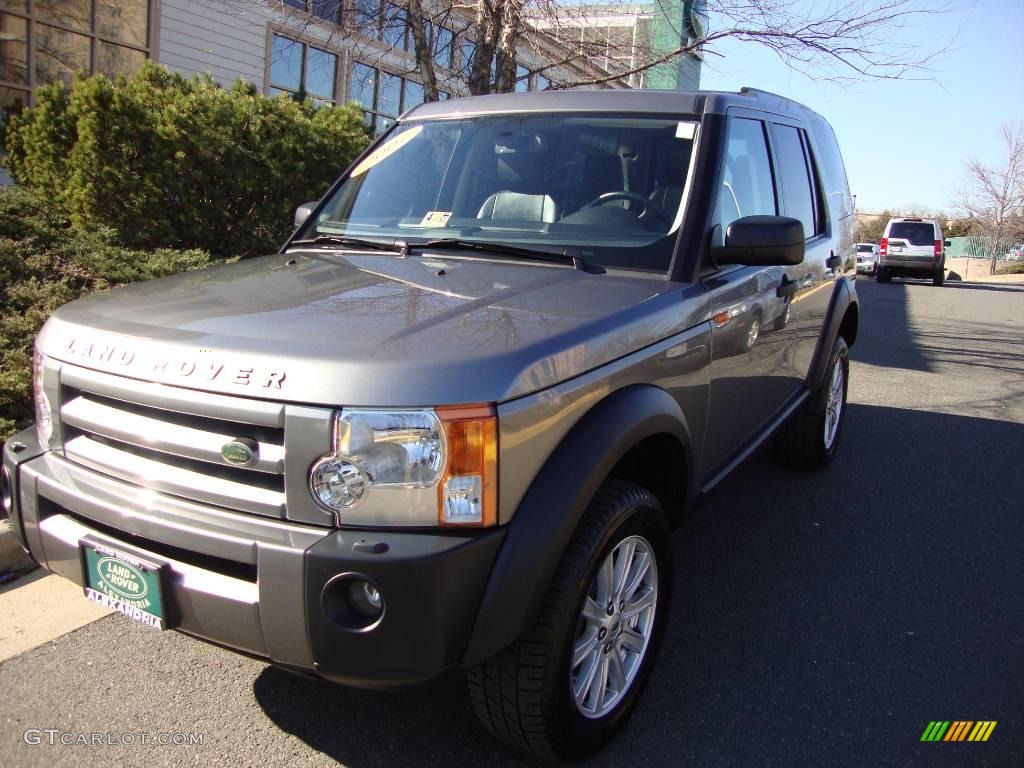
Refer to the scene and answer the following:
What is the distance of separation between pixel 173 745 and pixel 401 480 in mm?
1254

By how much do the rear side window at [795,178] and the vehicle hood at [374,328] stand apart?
1.63 meters

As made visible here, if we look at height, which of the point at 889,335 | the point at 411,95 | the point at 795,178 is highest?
the point at 411,95

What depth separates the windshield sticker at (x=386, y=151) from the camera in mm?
3838

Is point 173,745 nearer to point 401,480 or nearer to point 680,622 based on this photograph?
point 401,480

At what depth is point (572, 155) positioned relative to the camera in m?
3.36

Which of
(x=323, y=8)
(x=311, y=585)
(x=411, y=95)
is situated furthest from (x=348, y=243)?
(x=411, y=95)

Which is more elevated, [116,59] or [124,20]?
[124,20]

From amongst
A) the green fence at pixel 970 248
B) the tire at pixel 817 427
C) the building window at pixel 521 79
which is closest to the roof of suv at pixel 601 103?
the tire at pixel 817 427

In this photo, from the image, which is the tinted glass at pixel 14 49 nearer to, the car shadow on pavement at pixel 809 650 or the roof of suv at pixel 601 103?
the roof of suv at pixel 601 103

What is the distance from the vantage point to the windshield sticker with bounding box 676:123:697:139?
328cm

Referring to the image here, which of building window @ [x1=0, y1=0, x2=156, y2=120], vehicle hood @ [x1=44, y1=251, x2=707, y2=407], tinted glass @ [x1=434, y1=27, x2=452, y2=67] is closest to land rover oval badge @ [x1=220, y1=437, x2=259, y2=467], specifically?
vehicle hood @ [x1=44, y1=251, x2=707, y2=407]

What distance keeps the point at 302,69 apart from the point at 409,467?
1504 centimetres

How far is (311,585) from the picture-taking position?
190 centimetres

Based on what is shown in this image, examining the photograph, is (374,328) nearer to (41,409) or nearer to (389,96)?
(41,409)
